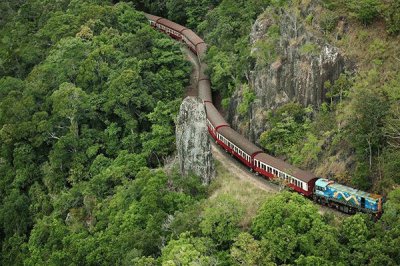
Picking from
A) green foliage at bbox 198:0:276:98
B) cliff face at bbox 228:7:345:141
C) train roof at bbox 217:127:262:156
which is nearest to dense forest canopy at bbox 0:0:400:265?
green foliage at bbox 198:0:276:98

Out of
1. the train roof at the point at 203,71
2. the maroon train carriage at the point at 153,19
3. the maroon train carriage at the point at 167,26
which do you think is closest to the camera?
the train roof at the point at 203,71

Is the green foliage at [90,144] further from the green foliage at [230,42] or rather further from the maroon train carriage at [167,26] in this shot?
the maroon train carriage at [167,26]

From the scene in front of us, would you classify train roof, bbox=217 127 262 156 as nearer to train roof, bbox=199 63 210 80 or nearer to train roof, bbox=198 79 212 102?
train roof, bbox=198 79 212 102

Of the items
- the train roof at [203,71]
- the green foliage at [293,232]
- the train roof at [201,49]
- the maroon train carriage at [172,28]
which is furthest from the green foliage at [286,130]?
the maroon train carriage at [172,28]

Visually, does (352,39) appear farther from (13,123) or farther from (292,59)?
(13,123)

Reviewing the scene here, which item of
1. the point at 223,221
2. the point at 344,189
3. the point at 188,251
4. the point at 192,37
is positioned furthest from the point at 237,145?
the point at 192,37

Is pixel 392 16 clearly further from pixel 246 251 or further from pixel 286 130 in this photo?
pixel 246 251

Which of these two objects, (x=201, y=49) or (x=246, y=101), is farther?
(x=201, y=49)
